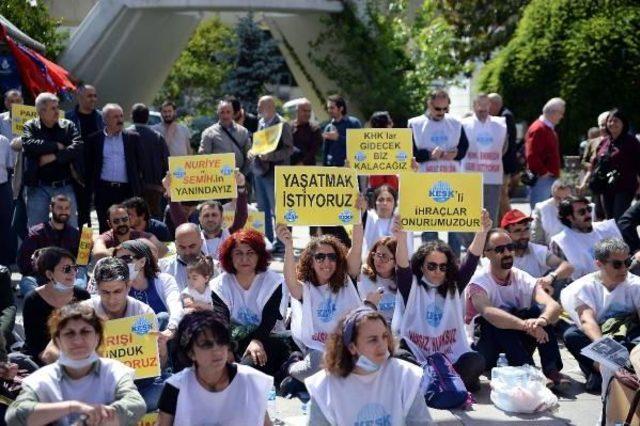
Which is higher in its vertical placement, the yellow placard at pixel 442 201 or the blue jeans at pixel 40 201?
the blue jeans at pixel 40 201

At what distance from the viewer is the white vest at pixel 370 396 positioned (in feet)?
18.8

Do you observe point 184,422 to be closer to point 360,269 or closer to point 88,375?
point 88,375

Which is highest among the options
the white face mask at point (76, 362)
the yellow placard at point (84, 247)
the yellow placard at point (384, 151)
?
the yellow placard at point (384, 151)

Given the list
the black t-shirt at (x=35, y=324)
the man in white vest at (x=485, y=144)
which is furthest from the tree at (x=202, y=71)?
the black t-shirt at (x=35, y=324)

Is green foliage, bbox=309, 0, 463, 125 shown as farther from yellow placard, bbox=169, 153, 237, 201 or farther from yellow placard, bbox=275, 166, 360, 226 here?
yellow placard, bbox=275, 166, 360, 226

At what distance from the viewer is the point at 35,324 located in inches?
302

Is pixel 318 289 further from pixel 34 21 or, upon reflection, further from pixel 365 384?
pixel 34 21

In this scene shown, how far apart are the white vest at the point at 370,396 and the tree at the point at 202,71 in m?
27.9

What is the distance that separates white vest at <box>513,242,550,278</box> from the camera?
9516 millimetres

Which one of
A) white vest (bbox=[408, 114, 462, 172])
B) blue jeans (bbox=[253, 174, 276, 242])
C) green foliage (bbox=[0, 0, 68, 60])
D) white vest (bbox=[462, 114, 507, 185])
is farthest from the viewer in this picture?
green foliage (bbox=[0, 0, 68, 60])

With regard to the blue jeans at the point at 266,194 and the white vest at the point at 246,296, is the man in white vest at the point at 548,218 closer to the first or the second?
the white vest at the point at 246,296

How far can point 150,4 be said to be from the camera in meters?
22.7

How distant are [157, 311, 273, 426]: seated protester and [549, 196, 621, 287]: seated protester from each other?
15.0 feet

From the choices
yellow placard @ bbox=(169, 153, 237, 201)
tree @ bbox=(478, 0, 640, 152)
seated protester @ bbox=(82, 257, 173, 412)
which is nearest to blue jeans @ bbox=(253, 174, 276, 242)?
yellow placard @ bbox=(169, 153, 237, 201)
